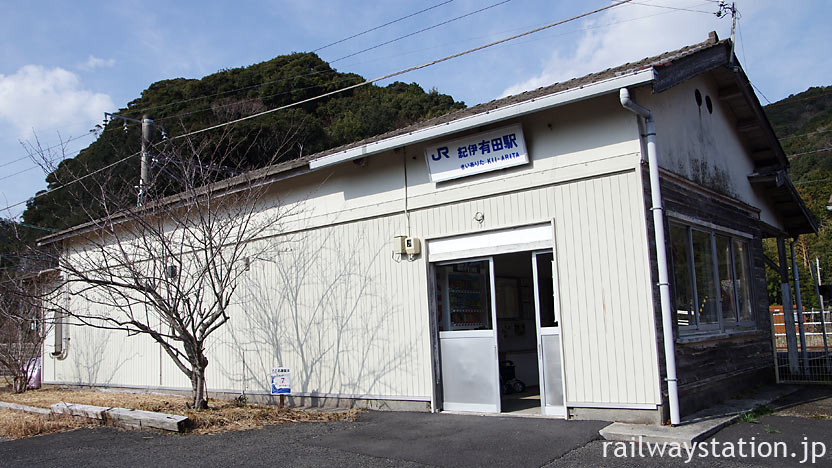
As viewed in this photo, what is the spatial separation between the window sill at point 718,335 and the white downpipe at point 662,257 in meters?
0.44

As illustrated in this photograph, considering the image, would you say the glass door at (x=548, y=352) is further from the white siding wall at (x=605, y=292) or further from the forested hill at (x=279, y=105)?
the forested hill at (x=279, y=105)

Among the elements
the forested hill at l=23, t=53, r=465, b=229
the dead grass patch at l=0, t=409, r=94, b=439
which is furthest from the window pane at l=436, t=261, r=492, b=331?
the forested hill at l=23, t=53, r=465, b=229

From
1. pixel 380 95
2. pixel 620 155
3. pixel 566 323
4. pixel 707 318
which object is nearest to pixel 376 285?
pixel 566 323

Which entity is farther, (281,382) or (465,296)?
(281,382)

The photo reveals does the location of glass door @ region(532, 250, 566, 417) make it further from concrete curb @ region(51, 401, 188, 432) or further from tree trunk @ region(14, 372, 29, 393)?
tree trunk @ region(14, 372, 29, 393)

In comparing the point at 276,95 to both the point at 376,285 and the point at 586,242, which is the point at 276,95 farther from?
the point at 586,242

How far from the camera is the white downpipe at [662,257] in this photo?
6.65m

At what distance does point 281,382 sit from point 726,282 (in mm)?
6858

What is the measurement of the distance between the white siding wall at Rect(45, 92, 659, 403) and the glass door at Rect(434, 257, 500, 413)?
29cm

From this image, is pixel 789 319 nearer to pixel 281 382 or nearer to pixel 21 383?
pixel 281 382

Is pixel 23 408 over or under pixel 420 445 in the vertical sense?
over

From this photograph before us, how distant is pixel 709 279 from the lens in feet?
28.7

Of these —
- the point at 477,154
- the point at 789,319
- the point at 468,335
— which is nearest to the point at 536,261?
the point at 468,335

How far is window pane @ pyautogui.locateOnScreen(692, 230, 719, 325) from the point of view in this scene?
27.2ft
